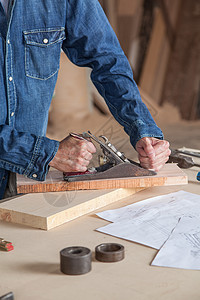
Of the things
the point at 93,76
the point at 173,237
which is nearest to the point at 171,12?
the point at 93,76

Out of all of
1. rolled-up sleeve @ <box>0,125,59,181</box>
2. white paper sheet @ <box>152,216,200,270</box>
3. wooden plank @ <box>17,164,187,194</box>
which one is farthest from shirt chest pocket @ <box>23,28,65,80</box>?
white paper sheet @ <box>152,216,200,270</box>

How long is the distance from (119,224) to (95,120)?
4.22 m

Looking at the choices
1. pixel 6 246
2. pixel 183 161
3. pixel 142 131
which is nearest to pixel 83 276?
pixel 6 246

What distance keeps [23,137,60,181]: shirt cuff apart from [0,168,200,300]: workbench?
34 cm

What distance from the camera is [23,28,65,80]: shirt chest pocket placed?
1921 mm

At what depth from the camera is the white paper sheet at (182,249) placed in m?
1.18

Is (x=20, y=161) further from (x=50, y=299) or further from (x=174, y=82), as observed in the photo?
(x=174, y=82)

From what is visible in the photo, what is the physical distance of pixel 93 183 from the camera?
173cm

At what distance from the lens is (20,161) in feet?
5.63

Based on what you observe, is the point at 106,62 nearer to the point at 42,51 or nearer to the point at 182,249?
the point at 42,51

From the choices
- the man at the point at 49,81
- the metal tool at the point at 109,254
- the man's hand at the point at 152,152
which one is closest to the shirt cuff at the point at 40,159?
the man at the point at 49,81

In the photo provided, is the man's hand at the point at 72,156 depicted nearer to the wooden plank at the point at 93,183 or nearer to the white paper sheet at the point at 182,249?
the wooden plank at the point at 93,183

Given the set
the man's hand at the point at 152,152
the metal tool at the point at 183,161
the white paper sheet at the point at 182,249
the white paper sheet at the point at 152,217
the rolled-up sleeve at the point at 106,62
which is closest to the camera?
the white paper sheet at the point at 182,249

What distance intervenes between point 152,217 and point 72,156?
431mm
